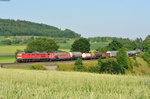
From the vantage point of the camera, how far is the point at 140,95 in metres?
9.93

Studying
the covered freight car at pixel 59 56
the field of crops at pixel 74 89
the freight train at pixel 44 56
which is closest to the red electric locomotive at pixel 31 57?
the freight train at pixel 44 56

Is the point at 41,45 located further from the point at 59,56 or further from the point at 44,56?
the point at 44,56

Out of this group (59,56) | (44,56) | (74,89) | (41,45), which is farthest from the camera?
(41,45)

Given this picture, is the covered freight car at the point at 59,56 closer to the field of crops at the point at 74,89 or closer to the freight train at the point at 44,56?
the freight train at the point at 44,56

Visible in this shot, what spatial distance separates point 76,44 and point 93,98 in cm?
13739

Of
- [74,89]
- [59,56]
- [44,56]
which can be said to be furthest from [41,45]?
[74,89]

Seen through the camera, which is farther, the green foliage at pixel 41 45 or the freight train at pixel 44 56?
the green foliage at pixel 41 45

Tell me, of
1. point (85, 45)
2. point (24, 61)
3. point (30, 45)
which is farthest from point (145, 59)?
point (24, 61)

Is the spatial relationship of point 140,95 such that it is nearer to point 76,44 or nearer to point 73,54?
point 73,54

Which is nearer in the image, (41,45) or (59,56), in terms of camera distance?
(59,56)

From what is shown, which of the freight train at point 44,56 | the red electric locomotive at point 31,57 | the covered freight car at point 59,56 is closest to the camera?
the red electric locomotive at point 31,57

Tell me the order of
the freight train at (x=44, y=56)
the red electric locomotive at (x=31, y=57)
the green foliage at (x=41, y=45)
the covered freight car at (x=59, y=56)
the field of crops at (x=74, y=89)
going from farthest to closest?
the green foliage at (x=41, y=45), the covered freight car at (x=59, y=56), the freight train at (x=44, y=56), the red electric locomotive at (x=31, y=57), the field of crops at (x=74, y=89)

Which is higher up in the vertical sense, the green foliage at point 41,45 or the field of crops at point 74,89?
the green foliage at point 41,45

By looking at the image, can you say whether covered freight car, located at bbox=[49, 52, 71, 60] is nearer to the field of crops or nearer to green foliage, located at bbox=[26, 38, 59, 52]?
green foliage, located at bbox=[26, 38, 59, 52]
